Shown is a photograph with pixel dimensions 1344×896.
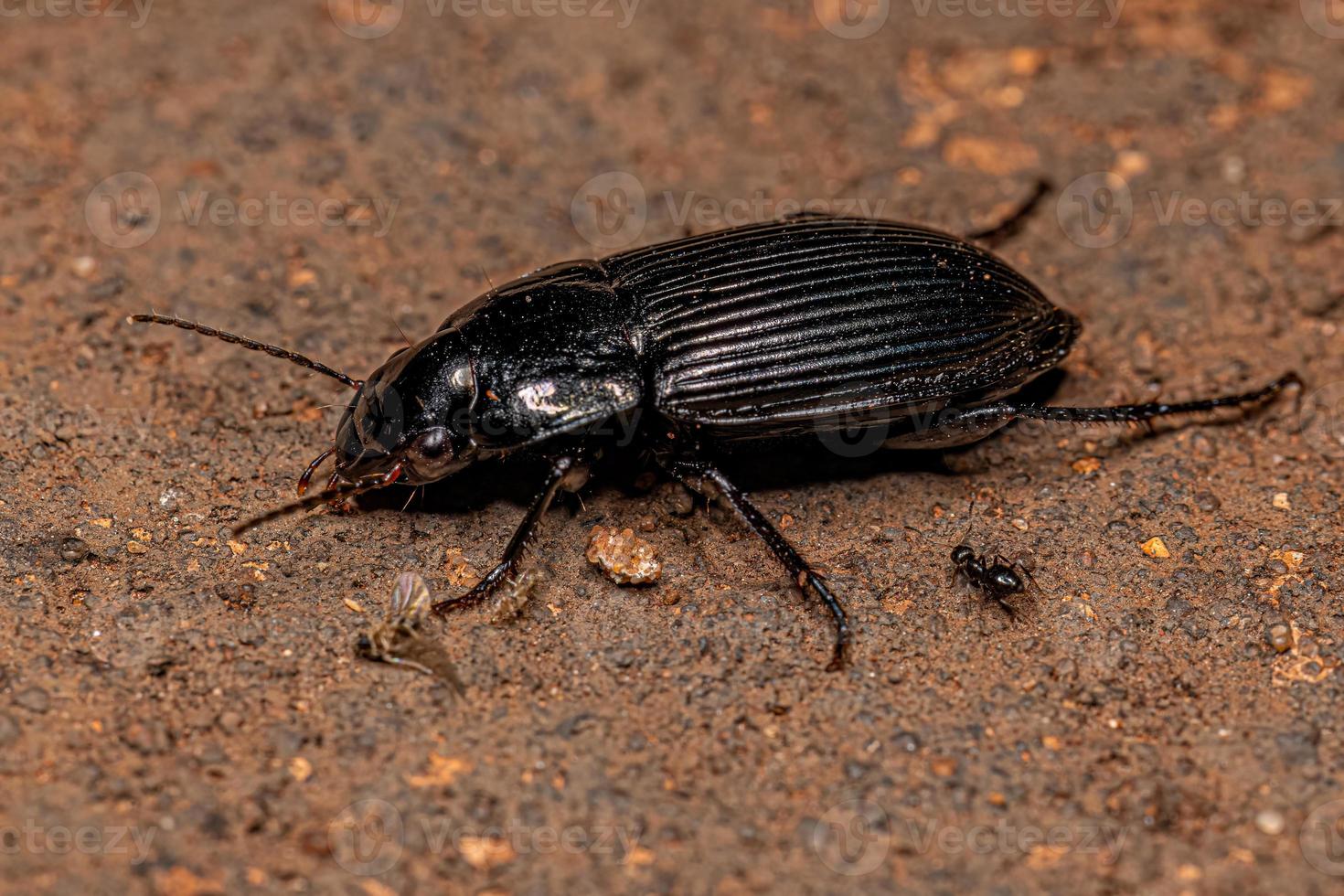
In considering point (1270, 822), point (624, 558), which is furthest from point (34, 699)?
point (1270, 822)

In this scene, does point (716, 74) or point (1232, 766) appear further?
point (716, 74)

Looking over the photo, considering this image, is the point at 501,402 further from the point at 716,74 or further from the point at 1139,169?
the point at 1139,169

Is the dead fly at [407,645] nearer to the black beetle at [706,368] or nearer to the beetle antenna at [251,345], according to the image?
the black beetle at [706,368]

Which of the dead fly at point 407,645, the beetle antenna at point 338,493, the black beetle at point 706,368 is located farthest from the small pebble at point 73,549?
the dead fly at point 407,645

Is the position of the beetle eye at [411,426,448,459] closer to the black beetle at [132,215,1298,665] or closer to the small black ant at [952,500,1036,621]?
the black beetle at [132,215,1298,665]

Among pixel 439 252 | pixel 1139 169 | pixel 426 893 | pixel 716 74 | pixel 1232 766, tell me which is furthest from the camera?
pixel 716 74

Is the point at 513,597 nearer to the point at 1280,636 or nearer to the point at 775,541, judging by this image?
the point at 775,541

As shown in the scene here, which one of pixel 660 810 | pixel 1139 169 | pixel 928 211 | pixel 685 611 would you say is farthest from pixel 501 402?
pixel 1139 169

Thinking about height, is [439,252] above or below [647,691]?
above
